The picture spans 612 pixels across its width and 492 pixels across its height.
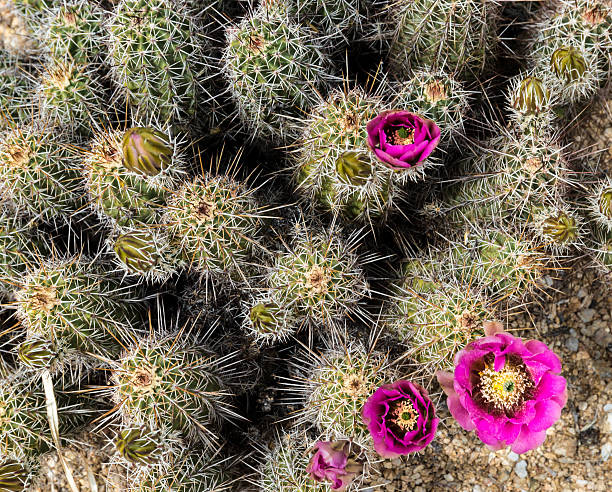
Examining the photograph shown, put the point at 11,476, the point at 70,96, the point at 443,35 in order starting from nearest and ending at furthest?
the point at 11,476 → the point at 443,35 → the point at 70,96

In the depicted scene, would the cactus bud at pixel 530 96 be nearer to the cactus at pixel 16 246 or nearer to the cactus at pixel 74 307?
the cactus at pixel 74 307

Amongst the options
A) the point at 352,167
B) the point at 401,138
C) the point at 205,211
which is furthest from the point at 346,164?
the point at 205,211

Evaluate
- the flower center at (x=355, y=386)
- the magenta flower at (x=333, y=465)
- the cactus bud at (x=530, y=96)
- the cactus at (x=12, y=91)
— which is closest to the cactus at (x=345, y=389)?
the flower center at (x=355, y=386)

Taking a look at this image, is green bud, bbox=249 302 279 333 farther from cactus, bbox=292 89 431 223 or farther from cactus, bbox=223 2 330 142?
cactus, bbox=223 2 330 142

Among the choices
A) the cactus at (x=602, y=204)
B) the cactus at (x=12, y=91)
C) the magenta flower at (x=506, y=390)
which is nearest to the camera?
the magenta flower at (x=506, y=390)

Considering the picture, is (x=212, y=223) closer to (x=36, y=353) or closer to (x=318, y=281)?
(x=318, y=281)

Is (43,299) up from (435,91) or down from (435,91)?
down

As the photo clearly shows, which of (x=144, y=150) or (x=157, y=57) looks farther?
(x=157, y=57)

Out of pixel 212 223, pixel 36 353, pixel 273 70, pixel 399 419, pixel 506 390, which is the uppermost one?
pixel 273 70

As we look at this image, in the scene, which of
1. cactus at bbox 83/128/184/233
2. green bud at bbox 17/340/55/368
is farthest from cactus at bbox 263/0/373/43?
green bud at bbox 17/340/55/368
